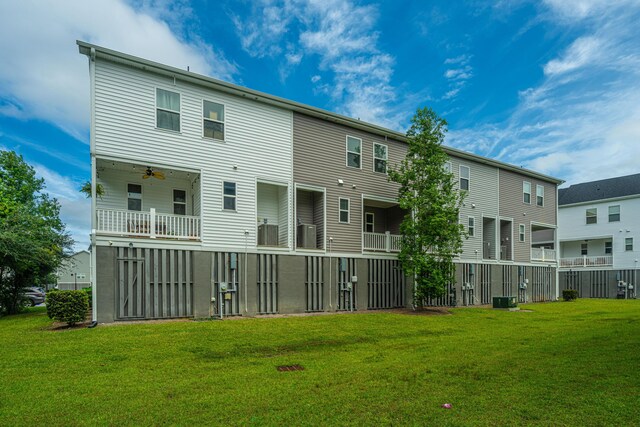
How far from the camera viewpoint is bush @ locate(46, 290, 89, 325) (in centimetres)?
1103

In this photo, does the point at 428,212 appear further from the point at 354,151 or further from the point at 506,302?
the point at 506,302

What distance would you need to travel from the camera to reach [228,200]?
46.4 ft

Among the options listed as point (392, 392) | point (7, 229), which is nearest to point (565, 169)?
point (392, 392)

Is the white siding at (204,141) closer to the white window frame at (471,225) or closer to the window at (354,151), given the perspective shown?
the window at (354,151)

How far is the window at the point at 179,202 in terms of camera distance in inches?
593

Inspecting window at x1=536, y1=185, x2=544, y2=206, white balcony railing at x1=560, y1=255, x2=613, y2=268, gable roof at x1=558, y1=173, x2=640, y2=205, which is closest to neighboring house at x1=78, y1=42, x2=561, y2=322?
window at x1=536, y1=185, x2=544, y2=206

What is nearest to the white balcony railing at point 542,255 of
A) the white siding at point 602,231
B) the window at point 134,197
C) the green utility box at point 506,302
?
the green utility box at point 506,302

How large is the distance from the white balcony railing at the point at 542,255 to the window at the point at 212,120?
22564 millimetres

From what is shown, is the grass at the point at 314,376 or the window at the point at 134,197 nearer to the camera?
the grass at the point at 314,376

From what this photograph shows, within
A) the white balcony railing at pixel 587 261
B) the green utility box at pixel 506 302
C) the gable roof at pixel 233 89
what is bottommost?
the green utility box at pixel 506 302

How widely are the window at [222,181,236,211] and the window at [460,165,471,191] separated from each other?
44.7ft

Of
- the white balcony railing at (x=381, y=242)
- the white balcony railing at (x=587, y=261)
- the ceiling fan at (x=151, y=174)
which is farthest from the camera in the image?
the white balcony railing at (x=587, y=261)

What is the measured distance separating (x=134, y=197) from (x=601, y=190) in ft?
127

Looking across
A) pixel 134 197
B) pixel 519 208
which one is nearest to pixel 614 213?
pixel 519 208
